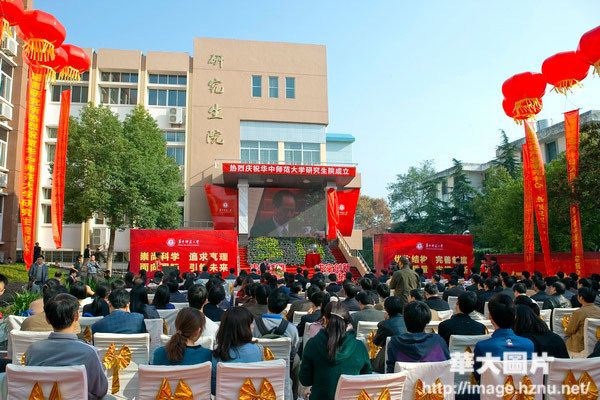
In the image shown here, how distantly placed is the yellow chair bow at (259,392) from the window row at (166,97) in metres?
26.0

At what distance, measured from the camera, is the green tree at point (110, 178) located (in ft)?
65.2

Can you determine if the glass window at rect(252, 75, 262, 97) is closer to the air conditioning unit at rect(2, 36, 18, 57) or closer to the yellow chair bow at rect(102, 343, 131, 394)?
the air conditioning unit at rect(2, 36, 18, 57)

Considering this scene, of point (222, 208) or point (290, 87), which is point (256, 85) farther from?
point (222, 208)

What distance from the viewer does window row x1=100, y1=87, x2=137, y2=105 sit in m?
26.9

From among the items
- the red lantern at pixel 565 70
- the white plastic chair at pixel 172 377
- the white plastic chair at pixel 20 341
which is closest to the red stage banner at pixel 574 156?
the red lantern at pixel 565 70

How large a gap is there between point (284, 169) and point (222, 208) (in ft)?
12.8

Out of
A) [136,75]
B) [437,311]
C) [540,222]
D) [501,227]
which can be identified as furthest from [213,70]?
[437,311]

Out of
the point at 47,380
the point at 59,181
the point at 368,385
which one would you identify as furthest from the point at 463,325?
the point at 59,181

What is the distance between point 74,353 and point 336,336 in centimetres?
149

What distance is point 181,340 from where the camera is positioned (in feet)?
9.73

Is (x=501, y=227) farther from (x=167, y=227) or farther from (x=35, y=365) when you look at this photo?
(x=35, y=365)

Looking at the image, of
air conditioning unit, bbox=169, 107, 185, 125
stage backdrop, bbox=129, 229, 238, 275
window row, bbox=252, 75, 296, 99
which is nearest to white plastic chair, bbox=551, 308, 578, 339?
stage backdrop, bbox=129, 229, 238, 275

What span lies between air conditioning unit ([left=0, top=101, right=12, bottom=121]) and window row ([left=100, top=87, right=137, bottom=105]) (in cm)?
835

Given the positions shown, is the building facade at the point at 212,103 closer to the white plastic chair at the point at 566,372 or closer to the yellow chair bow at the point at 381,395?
the white plastic chair at the point at 566,372
